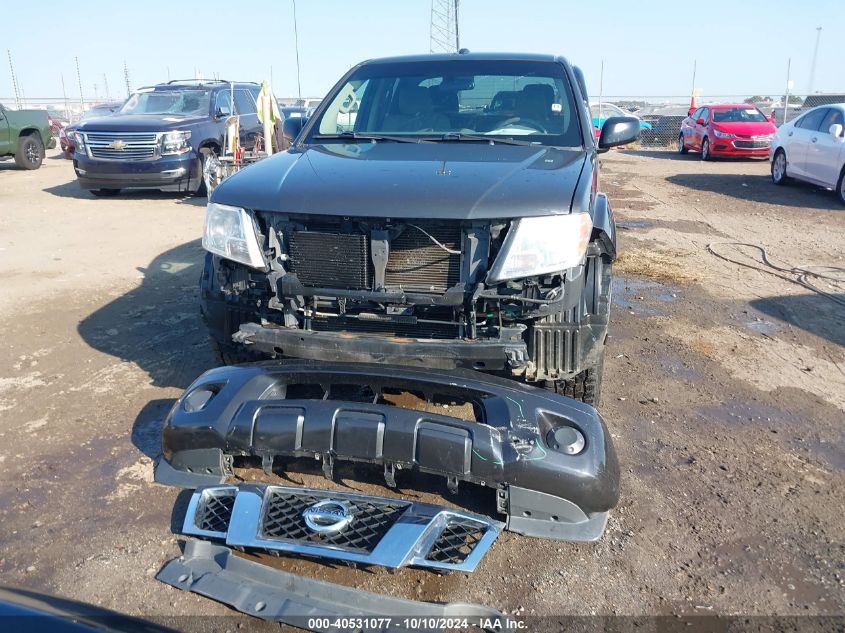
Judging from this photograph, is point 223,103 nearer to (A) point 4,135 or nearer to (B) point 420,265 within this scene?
(A) point 4,135

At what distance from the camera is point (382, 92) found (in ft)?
14.6

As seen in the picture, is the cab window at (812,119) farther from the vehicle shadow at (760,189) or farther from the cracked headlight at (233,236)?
the cracked headlight at (233,236)

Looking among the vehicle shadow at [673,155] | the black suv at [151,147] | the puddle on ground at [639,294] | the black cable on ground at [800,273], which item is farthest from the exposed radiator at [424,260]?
the vehicle shadow at [673,155]

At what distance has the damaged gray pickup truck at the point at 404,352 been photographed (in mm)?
2621

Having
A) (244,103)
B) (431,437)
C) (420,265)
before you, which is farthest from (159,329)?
(244,103)

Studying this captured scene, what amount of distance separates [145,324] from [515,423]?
363 centimetres

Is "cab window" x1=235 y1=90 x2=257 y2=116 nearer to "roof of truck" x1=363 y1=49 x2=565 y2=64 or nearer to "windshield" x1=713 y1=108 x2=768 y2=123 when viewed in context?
"roof of truck" x1=363 y1=49 x2=565 y2=64

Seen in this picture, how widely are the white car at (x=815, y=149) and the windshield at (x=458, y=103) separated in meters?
8.72

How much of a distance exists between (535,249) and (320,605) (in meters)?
1.54

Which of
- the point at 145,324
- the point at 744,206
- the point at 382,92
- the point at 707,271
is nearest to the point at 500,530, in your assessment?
the point at 382,92

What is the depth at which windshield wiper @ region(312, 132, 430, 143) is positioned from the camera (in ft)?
12.7

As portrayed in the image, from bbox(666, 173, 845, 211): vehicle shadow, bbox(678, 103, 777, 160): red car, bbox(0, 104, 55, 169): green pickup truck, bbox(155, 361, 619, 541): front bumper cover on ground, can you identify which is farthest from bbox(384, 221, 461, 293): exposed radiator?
bbox(678, 103, 777, 160): red car

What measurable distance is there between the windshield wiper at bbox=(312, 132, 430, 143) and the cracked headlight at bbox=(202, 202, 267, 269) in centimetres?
120

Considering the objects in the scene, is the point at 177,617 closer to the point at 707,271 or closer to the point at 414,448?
the point at 414,448
